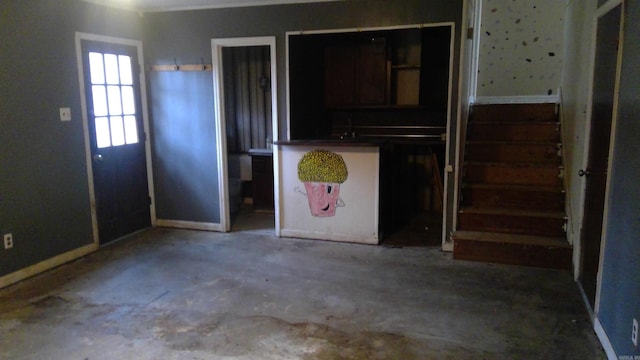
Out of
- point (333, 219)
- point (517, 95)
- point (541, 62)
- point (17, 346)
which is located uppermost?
point (541, 62)

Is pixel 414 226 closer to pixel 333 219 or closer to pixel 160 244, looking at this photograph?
pixel 333 219

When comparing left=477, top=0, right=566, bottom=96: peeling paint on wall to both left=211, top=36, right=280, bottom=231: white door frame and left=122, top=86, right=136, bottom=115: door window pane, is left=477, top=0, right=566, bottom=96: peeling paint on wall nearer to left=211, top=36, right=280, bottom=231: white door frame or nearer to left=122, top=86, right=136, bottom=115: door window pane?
left=211, top=36, right=280, bottom=231: white door frame

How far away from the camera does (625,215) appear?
7.82ft

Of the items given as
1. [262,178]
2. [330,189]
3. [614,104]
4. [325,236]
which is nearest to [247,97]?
[262,178]

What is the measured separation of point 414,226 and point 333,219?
116 centimetres

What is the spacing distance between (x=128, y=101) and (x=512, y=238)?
4.16 metres

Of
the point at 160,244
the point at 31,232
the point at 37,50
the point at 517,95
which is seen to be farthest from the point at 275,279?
the point at 517,95

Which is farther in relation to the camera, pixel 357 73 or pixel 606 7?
pixel 357 73

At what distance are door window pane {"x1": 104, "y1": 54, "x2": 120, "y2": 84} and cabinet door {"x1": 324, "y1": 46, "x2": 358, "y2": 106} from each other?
2523 millimetres

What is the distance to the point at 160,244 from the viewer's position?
471 centimetres

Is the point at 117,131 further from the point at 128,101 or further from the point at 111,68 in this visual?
the point at 111,68

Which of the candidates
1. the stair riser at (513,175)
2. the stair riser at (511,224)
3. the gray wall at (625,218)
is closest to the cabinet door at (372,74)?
the stair riser at (513,175)

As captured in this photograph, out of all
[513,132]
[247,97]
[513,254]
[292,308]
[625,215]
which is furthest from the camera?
[247,97]

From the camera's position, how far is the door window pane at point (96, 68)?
4.38 metres
